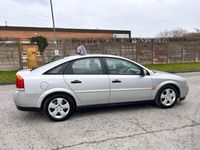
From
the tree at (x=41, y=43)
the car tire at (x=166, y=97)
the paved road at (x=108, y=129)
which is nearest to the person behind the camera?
the paved road at (x=108, y=129)

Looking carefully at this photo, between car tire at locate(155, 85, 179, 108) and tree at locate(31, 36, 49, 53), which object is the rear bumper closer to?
car tire at locate(155, 85, 179, 108)

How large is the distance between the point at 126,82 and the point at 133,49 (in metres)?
13.8

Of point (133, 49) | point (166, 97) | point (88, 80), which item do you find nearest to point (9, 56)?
point (133, 49)

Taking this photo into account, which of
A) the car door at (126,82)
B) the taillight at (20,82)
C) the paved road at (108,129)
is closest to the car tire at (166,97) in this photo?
the paved road at (108,129)

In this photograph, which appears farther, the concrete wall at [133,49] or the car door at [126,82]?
the concrete wall at [133,49]

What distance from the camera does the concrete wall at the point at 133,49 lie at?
49.5 feet

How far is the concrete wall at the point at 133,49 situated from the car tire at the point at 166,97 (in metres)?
11.4

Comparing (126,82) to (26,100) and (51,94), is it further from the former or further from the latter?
(26,100)

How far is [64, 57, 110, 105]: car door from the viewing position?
464 centimetres

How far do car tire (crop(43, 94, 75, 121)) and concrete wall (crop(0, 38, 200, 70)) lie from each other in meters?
11.5

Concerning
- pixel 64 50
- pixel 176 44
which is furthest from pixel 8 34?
pixel 176 44

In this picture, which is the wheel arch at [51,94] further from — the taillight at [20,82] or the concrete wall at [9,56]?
the concrete wall at [9,56]

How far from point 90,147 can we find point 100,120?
122 cm

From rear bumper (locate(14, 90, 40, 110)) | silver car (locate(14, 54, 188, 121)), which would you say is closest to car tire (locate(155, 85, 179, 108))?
silver car (locate(14, 54, 188, 121))
